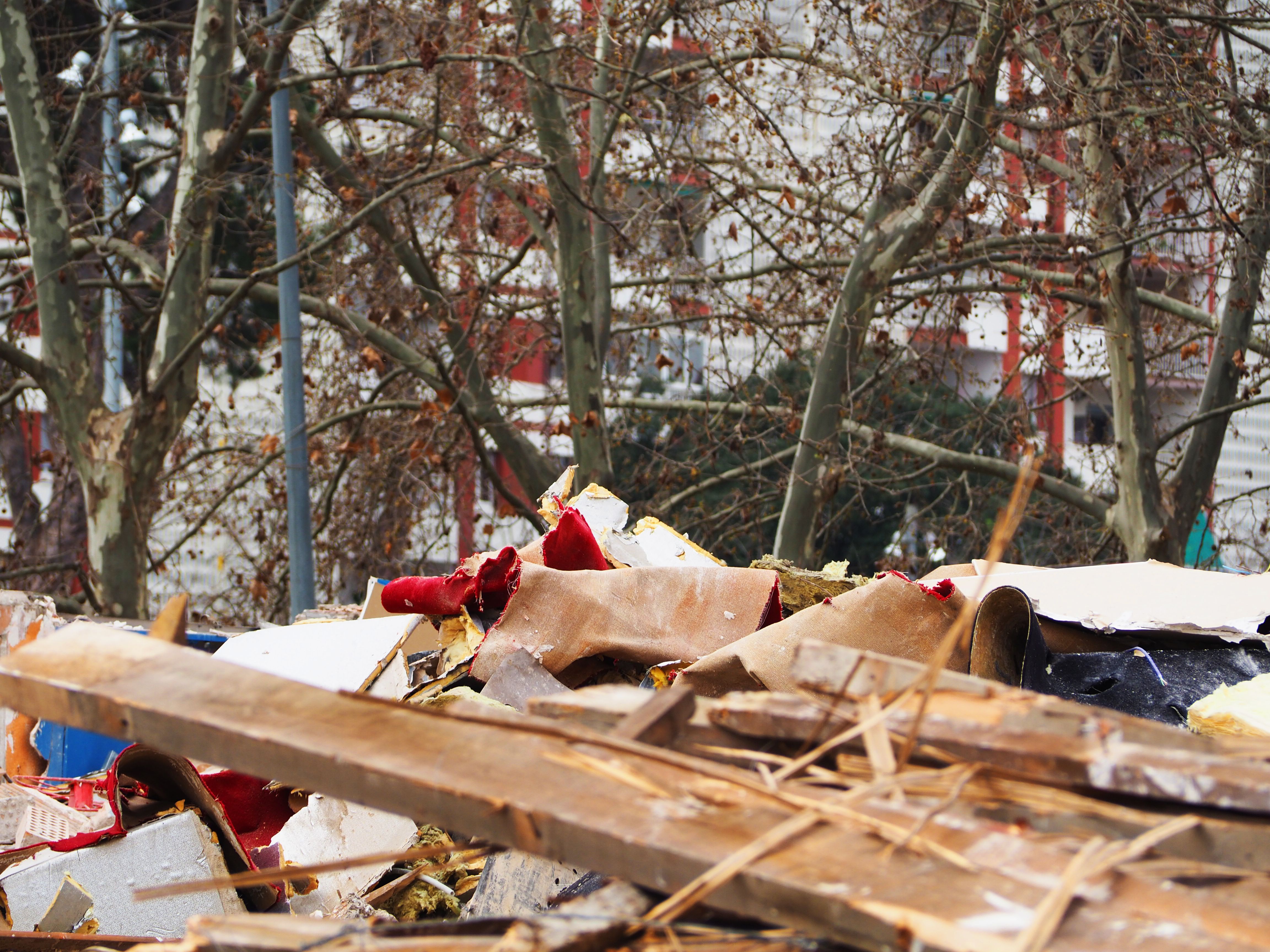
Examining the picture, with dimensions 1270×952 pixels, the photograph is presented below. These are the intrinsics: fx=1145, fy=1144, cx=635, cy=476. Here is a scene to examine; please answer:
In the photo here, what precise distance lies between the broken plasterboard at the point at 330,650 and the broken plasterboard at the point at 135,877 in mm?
828

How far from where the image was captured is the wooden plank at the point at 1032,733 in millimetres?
1395

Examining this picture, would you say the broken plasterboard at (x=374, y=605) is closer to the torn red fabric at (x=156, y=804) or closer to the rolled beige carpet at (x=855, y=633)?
the torn red fabric at (x=156, y=804)

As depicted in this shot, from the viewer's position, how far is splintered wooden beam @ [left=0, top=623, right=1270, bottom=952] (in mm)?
1197

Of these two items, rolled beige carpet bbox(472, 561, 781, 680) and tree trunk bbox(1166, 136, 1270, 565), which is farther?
tree trunk bbox(1166, 136, 1270, 565)

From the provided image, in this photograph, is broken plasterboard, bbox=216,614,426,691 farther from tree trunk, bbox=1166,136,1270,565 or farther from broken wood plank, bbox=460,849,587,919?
tree trunk, bbox=1166,136,1270,565

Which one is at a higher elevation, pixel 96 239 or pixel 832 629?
pixel 96 239

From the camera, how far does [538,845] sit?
1.36 metres

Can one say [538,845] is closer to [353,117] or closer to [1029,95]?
[1029,95]

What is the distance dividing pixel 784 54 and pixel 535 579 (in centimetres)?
512

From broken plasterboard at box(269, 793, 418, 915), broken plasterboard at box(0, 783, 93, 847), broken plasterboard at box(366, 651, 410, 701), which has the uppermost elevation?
broken plasterboard at box(366, 651, 410, 701)

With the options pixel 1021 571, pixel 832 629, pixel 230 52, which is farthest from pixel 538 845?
pixel 230 52

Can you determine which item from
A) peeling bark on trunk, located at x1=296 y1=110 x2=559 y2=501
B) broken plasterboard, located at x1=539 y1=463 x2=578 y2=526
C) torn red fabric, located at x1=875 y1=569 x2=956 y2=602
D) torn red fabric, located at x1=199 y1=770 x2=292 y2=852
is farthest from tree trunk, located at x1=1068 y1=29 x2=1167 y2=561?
torn red fabric, located at x1=199 y1=770 x2=292 y2=852

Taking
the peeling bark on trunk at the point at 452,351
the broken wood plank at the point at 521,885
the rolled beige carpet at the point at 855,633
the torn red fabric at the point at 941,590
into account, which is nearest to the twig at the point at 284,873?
the broken wood plank at the point at 521,885

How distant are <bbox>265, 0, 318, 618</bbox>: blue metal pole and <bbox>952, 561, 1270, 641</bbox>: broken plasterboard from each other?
4846 mm
